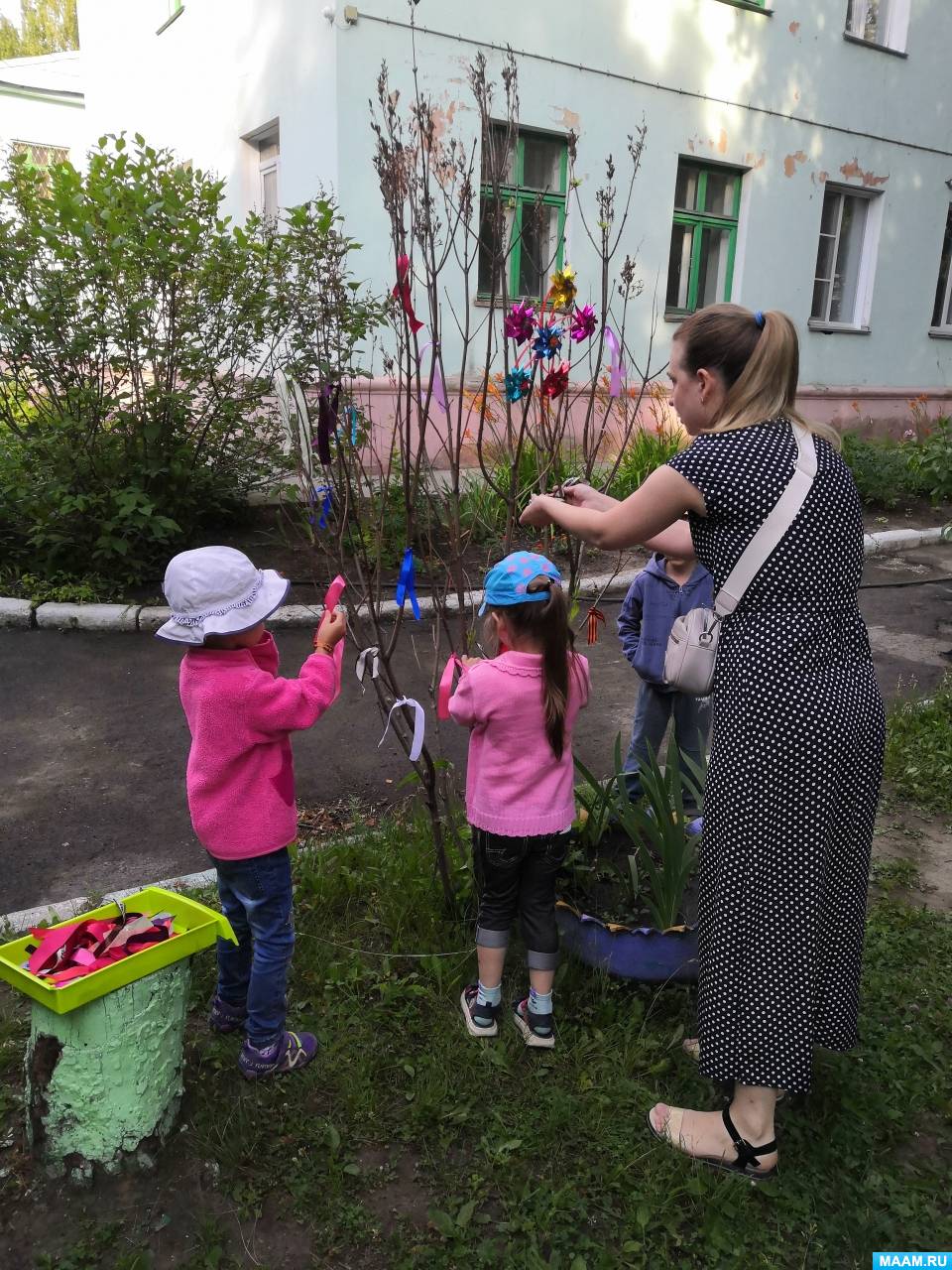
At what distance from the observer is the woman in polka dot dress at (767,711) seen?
6.68 ft

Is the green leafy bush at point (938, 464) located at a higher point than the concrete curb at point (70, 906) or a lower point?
higher

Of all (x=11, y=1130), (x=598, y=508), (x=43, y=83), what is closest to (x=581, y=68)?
(x=598, y=508)

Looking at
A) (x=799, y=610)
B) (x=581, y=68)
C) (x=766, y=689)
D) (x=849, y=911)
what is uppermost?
(x=581, y=68)

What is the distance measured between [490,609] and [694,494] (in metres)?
0.66

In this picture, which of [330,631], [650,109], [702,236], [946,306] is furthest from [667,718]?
[946,306]

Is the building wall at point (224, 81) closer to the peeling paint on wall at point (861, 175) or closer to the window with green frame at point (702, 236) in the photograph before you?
the window with green frame at point (702, 236)

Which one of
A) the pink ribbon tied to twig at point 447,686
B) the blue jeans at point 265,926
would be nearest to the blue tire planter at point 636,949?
the pink ribbon tied to twig at point 447,686

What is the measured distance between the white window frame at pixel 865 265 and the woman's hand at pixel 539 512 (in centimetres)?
1166

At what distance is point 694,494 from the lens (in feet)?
6.69

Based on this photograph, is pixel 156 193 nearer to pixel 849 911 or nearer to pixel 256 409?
pixel 256 409

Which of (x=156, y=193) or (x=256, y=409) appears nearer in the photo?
(x=156, y=193)

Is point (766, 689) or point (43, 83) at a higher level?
point (43, 83)

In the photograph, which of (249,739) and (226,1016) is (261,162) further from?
(226,1016)

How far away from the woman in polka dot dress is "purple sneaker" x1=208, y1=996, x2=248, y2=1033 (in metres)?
1.21
